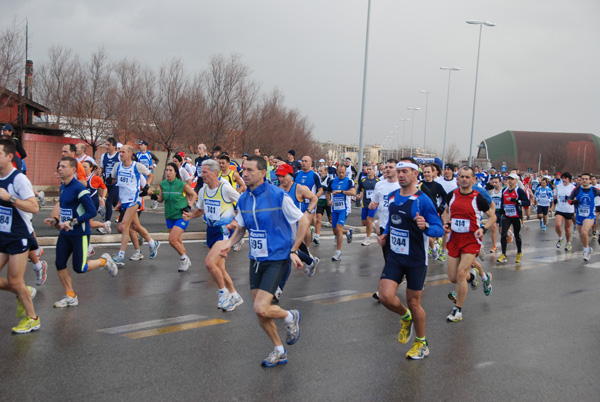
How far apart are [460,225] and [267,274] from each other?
130 inches

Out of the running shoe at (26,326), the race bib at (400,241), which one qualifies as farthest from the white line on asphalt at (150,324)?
the race bib at (400,241)

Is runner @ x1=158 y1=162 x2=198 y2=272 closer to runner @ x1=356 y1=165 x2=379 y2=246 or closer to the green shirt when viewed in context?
the green shirt

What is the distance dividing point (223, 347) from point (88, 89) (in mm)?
27938

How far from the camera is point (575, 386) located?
17.1 feet

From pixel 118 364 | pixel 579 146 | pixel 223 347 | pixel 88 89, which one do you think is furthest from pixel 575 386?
pixel 579 146

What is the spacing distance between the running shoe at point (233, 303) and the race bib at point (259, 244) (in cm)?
202

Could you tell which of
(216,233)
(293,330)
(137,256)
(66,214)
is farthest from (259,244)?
(137,256)

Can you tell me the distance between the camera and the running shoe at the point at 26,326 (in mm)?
6034

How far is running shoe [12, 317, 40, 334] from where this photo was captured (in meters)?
6.03

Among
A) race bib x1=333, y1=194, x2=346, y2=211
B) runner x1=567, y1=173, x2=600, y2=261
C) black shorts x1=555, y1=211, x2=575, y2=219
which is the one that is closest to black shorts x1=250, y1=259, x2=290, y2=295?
race bib x1=333, y1=194, x2=346, y2=211

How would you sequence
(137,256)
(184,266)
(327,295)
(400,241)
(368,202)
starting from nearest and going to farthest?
(400,241), (327,295), (184,266), (137,256), (368,202)

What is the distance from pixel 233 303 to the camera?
7457 millimetres

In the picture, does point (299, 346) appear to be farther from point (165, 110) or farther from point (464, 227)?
point (165, 110)

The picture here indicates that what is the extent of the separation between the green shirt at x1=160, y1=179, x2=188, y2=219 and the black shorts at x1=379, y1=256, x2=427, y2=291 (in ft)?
16.0
